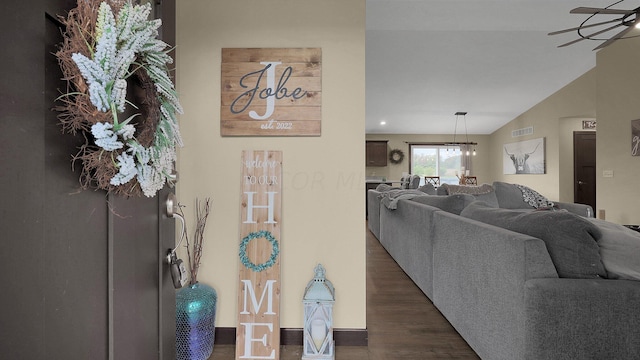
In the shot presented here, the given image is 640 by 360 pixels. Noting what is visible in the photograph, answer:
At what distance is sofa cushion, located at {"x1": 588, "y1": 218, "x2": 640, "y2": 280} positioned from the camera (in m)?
1.34

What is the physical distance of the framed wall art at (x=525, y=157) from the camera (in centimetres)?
811

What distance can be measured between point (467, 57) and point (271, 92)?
519 centimetres

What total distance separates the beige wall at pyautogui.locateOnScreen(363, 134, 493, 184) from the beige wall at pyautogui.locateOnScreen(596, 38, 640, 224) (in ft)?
16.3

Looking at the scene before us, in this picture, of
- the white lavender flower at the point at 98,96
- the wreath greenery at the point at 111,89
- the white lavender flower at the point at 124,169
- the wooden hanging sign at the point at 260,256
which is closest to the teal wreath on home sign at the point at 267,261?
the wooden hanging sign at the point at 260,256

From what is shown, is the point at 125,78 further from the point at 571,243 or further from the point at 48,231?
the point at 571,243

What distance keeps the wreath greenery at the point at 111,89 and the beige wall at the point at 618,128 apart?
699 centimetres

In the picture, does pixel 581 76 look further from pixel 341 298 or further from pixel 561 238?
pixel 341 298

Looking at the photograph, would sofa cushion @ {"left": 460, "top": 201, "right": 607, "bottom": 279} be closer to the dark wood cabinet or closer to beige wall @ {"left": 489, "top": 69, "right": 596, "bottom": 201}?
beige wall @ {"left": 489, "top": 69, "right": 596, "bottom": 201}

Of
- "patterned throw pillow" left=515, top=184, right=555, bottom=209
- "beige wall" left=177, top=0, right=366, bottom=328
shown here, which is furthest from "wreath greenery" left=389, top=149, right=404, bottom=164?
"beige wall" left=177, top=0, right=366, bottom=328

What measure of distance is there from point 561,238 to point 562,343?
44 cm

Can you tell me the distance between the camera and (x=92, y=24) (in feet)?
2.26

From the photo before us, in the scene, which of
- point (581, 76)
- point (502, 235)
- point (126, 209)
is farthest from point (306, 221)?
point (581, 76)

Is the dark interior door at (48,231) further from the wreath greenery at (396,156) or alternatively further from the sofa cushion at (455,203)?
the wreath greenery at (396,156)

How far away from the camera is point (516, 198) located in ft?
12.9
